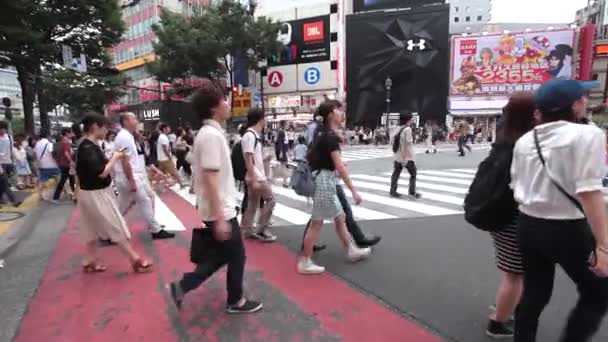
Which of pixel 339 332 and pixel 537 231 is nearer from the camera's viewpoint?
pixel 537 231

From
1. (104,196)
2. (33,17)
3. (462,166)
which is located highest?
(33,17)

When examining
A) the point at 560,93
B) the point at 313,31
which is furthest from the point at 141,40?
the point at 560,93

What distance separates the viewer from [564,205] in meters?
1.93

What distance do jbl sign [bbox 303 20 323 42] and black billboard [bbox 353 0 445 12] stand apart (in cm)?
493

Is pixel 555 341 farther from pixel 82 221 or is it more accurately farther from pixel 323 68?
pixel 323 68

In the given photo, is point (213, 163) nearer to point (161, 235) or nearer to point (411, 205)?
point (161, 235)

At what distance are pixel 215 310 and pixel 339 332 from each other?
107 centimetres

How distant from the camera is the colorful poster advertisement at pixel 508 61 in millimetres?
31781

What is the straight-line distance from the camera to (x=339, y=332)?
116 inches

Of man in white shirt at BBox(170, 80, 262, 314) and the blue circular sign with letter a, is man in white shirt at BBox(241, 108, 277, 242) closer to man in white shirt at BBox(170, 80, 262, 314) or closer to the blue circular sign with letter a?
man in white shirt at BBox(170, 80, 262, 314)

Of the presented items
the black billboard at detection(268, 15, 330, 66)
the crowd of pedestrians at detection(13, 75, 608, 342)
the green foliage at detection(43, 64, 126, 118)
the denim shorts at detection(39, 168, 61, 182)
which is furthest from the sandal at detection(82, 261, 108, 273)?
the black billboard at detection(268, 15, 330, 66)

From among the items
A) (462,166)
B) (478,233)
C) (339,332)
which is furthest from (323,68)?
(339,332)

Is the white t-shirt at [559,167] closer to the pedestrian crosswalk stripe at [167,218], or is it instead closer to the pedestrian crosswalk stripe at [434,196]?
the pedestrian crosswalk stripe at [167,218]

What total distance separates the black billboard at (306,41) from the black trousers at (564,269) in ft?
124
